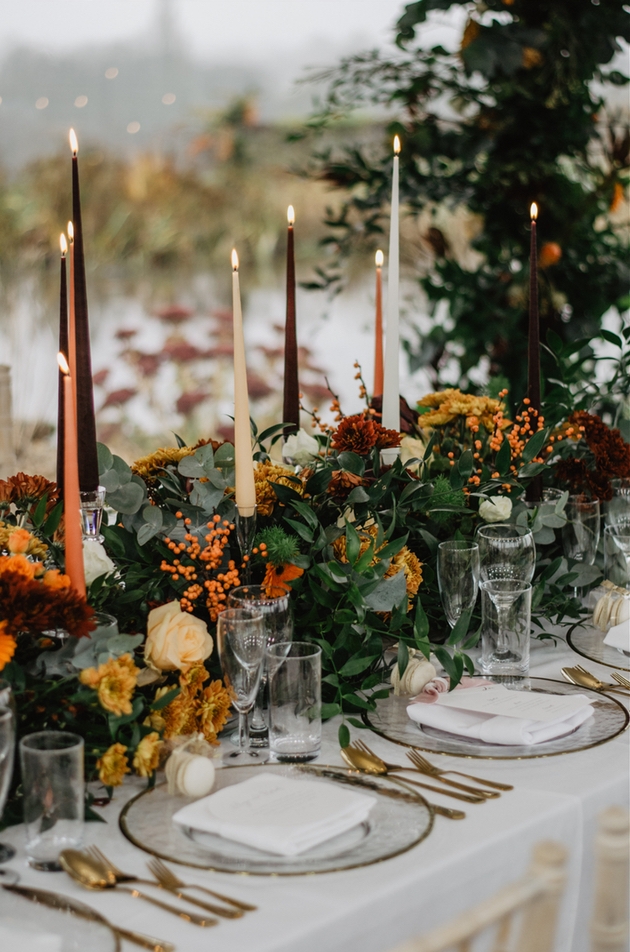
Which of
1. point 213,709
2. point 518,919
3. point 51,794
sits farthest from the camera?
point 213,709

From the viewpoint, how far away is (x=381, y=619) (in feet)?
3.93

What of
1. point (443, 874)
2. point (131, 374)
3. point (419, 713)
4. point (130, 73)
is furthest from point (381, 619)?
point (130, 73)

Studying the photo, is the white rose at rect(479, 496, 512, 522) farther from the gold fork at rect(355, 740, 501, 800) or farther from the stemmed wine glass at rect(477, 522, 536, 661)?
the gold fork at rect(355, 740, 501, 800)

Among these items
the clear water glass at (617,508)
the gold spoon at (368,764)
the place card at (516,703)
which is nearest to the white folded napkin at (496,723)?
the place card at (516,703)

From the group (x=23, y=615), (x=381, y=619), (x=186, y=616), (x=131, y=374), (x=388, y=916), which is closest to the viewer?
(x=388, y=916)

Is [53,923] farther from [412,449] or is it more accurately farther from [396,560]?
[412,449]

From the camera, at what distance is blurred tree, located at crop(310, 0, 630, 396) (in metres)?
2.63

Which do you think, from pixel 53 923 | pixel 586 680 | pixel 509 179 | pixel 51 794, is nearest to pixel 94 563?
pixel 51 794

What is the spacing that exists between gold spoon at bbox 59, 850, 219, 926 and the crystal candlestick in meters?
0.37

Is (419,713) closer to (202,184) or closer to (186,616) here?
(186,616)

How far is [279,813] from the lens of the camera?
848 millimetres

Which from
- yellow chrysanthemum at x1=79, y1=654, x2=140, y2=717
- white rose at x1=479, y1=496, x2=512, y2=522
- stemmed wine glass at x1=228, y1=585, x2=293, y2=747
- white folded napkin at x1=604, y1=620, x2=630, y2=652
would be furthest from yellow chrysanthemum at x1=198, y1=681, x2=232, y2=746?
white folded napkin at x1=604, y1=620, x2=630, y2=652

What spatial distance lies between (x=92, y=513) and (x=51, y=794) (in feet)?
1.22

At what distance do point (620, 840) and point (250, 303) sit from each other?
13.4ft
